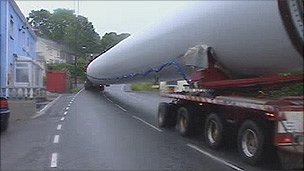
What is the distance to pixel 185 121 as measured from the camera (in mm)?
12211

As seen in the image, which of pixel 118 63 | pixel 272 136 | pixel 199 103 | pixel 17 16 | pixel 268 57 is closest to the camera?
pixel 272 136

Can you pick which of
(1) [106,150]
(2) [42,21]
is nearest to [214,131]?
(1) [106,150]

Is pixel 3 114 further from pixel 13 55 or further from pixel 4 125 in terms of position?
pixel 13 55

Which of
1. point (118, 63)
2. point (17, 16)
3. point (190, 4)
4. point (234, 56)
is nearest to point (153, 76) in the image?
point (118, 63)

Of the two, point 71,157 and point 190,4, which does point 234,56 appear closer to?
point 190,4

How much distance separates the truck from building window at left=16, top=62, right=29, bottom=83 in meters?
20.0

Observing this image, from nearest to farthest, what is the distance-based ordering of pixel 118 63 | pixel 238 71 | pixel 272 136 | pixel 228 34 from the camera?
pixel 272 136 → pixel 228 34 → pixel 238 71 → pixel 118 63

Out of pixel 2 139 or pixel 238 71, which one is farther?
pixel 2 139

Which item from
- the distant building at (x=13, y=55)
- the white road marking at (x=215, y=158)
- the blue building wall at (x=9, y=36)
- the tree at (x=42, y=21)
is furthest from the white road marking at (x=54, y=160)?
the tree at (x=42, y=21)

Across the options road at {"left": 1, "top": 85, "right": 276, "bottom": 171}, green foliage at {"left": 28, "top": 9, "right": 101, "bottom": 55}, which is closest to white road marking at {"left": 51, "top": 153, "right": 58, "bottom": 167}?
road at {"left": 1, "top": 85, "right": 276, "bottom": 171}

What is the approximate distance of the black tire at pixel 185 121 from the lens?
1185 cm

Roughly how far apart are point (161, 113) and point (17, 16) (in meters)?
23.1

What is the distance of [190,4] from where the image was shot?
1066 cm

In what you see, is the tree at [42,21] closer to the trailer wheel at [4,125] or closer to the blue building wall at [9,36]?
the blue building wall at [9,36]
